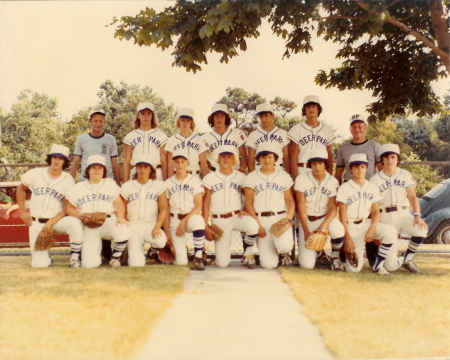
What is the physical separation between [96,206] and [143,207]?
62 cm

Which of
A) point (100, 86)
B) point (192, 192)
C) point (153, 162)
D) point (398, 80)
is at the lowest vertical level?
point (192, 192)

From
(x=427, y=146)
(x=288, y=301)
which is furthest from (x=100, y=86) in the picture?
(x=288, y=301)

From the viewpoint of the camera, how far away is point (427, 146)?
3019 cm

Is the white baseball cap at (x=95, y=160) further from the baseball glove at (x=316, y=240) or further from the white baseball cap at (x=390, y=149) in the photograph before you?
the white baseball cap at (x=390, y=149)

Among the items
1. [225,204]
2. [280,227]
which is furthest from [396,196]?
[225,204]

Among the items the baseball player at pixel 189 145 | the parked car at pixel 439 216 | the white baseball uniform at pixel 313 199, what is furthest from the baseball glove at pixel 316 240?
the parked car at pixel 439 216

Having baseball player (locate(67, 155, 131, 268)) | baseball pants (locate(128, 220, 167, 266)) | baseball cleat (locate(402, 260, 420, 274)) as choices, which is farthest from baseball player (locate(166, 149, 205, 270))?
baseball cleat (locate(402, 260, 420, 274))

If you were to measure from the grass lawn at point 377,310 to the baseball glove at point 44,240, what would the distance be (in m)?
3.03

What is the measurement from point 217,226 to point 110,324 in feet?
8.97

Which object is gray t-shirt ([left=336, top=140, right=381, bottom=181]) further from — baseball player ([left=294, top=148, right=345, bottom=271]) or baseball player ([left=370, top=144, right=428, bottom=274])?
baseball player ([left=294, top=148, right=345, bottom=271])

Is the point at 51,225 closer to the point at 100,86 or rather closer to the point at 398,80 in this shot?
the point at 398,80

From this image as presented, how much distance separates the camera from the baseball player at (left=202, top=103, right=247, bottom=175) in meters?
6.38

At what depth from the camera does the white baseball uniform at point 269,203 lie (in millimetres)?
5843

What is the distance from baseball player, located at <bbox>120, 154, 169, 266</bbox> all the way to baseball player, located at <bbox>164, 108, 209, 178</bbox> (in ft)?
1.48
